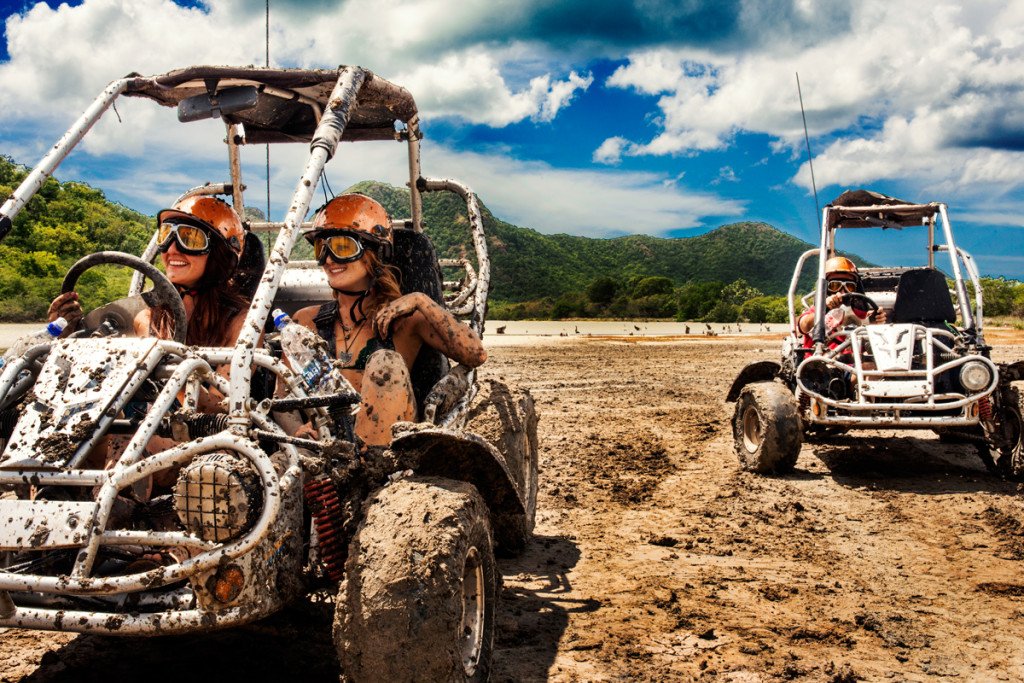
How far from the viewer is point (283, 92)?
403cm

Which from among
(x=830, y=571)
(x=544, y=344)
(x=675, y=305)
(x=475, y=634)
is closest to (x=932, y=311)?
(x=830, y=571)

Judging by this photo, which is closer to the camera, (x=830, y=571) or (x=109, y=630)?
(x=109, y=630)

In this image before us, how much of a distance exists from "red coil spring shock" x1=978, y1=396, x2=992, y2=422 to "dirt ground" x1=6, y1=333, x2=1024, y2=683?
536 mm

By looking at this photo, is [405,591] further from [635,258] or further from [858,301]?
[635,258]

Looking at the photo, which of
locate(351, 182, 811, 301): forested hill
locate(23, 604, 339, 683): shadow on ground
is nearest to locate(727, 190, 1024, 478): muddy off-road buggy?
locate(23, 604, 339, 683): shadow on ground

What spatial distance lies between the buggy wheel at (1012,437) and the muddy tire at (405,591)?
19.8 ft

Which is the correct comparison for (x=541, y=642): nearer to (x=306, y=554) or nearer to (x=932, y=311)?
(x=306, y=554)

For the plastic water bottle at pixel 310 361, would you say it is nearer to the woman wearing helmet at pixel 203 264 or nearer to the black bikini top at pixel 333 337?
the black bikini top at pixel 333 337

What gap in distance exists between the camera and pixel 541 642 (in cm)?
397

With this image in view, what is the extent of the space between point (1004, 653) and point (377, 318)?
3115mm

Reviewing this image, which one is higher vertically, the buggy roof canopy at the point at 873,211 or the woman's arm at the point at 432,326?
the buggy roof canopy at the point at 873,211

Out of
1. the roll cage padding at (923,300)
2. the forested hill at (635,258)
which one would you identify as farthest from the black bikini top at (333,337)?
the forested hill at (635,258)

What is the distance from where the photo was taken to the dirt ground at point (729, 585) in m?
3.68

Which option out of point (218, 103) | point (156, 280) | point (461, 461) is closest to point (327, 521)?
point (461, 461)
